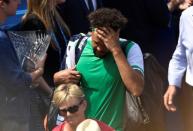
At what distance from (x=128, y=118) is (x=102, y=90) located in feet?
0.76

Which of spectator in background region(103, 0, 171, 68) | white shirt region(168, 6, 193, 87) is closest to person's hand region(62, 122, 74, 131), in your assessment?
white shirt region(168, 6, 193, 87)

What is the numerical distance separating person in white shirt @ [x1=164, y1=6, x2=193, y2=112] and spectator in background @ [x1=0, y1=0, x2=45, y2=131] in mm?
958

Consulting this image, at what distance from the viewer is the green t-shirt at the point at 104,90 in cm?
347

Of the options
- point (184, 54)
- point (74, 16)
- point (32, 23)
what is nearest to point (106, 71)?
point (184, 54)

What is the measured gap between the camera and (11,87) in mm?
3477

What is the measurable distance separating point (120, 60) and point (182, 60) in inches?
31.0

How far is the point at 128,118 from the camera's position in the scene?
11.5 feet

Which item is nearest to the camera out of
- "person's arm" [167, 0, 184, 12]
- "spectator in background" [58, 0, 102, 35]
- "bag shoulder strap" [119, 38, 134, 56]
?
"bag shoulder strap" [119, 38, 134, 56]

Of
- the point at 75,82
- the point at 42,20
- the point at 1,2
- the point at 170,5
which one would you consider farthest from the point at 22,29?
the point at 170,5

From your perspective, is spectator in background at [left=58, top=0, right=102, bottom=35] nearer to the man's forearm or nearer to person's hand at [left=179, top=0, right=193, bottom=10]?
person's hand at [left=179, top=0, right=193, bottom=10]

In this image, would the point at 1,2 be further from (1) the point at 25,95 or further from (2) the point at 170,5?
(2) the point at 170,5

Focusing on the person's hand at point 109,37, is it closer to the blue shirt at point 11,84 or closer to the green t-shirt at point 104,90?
the green t-shirt at point 104,90

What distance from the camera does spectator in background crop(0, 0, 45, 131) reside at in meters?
3.42

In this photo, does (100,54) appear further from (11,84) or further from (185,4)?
(185,4)
